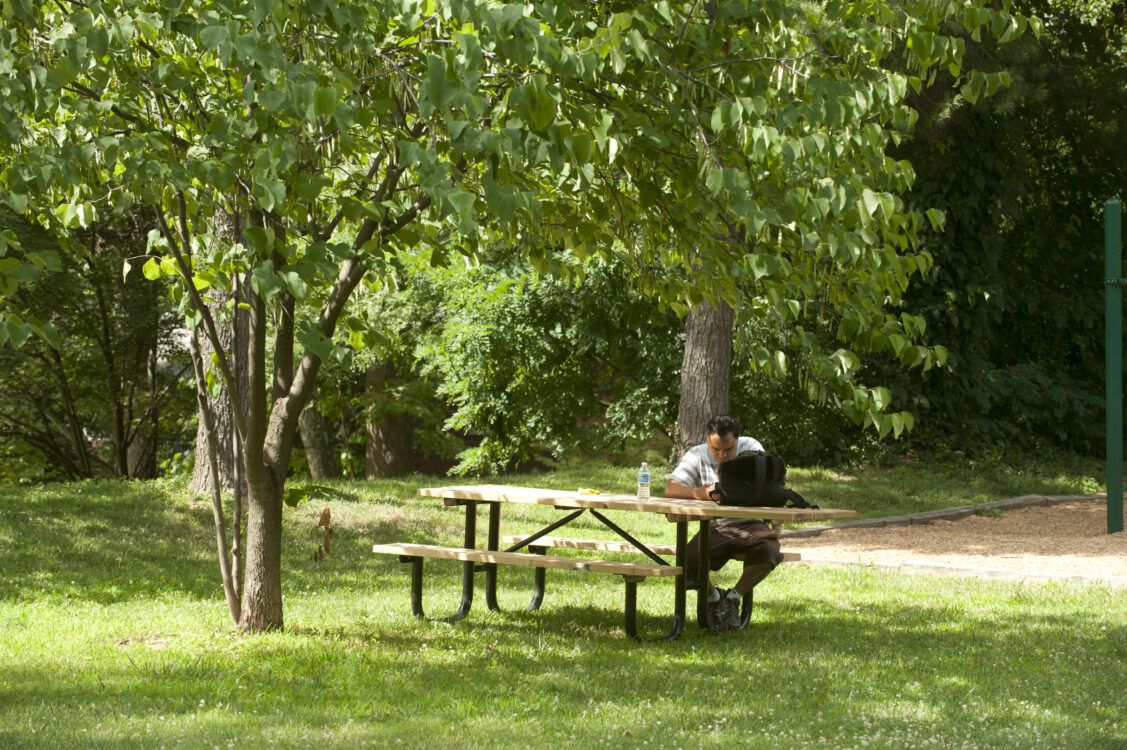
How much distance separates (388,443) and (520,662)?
1707 cm

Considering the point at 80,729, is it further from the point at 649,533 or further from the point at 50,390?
the point at 50,390

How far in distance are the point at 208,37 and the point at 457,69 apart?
32.7 inches

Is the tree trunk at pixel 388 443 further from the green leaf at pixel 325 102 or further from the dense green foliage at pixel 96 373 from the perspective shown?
the green leaf at pixel 325 102

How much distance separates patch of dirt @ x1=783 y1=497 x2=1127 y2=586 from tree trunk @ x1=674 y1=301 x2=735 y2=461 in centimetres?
254

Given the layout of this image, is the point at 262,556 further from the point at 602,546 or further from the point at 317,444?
the point at 317,444

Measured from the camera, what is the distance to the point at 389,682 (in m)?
6.00

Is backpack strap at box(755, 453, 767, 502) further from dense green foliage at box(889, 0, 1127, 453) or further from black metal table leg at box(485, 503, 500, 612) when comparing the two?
dense green foliage at box(889, 0, 1127, 453)

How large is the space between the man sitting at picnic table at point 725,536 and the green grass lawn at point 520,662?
23 centimetres

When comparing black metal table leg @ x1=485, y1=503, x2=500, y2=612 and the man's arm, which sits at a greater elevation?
the man's arm

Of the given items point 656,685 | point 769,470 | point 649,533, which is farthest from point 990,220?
point 656,685

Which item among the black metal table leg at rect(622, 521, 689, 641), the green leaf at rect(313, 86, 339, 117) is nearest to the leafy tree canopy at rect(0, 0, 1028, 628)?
the green leaf at rect(313, 86, 339, 117)

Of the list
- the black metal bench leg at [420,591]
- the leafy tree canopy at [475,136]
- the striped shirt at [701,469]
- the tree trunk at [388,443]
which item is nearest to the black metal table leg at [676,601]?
the striped shirt at [701,469]

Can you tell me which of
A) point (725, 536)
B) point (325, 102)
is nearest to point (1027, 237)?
point (725, 536)

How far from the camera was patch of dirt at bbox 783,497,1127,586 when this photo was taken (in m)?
10.8
